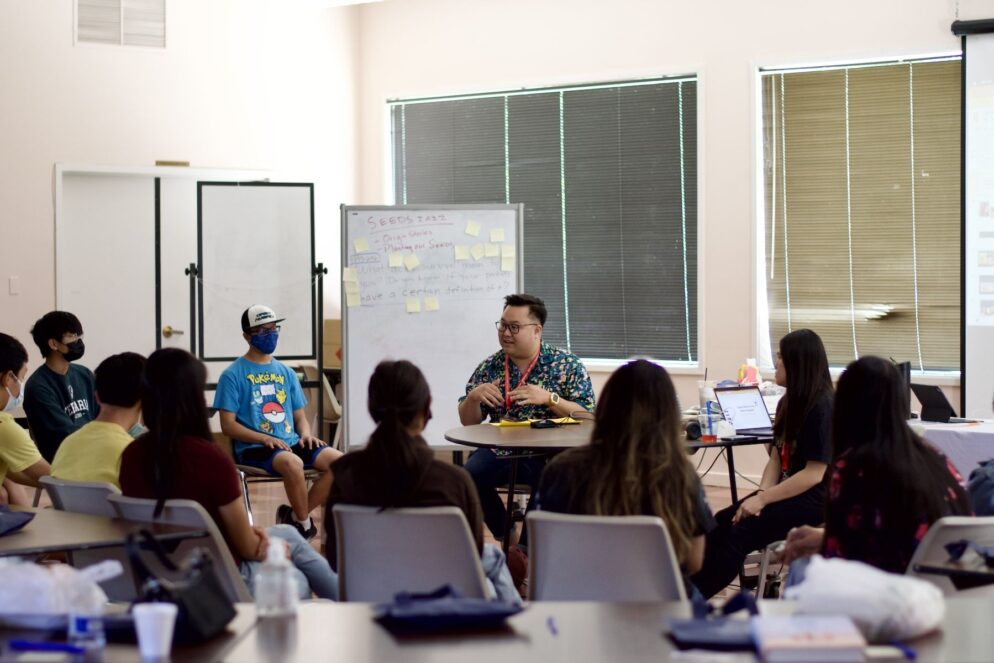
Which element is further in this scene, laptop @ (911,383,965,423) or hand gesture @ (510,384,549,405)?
laptop @ (911,383,965,423)

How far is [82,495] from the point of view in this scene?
3.05 metres

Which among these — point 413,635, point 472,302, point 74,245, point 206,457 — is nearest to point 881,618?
point 413,635

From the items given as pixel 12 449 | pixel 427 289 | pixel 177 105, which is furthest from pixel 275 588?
pixel 177 105

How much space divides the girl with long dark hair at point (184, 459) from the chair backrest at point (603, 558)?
2.75ft

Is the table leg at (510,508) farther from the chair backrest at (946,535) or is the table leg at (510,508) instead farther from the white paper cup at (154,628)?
the white paper cup at (154,628)

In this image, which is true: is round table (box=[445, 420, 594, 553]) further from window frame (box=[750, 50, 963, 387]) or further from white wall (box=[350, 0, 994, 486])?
white wall (box=[350, 0, 994, 486])

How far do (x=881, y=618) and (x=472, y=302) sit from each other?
4597 mm

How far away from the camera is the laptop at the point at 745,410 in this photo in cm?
439

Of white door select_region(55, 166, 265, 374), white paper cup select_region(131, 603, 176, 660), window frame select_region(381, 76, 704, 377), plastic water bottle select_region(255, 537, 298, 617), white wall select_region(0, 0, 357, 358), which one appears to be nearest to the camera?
white paper cup select_region(131, 603, 176, 660)

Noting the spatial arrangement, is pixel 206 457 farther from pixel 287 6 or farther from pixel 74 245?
pixel 287 6

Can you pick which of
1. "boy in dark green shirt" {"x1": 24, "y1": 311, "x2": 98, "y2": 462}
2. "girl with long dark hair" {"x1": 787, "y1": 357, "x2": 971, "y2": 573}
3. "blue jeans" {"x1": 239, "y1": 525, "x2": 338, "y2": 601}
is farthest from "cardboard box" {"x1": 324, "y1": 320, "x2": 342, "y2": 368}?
"girl with long dark hair" {"x1": 787, "y1": 357, "x2": 971, "y2": 573}

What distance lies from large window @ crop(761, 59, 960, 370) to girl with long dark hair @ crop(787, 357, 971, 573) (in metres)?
4.23

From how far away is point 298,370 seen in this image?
7.52m

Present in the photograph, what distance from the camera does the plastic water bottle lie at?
77.9 inches
